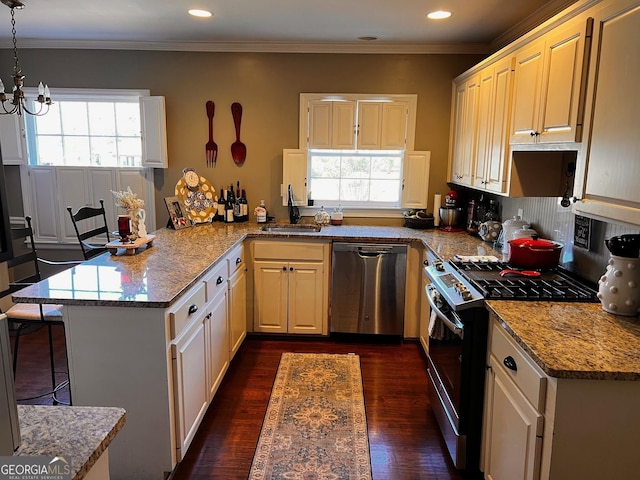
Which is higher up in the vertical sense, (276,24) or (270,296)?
(276,24)

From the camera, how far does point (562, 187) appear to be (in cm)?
263

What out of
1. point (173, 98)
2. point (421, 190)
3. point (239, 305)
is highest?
point (173, 98)

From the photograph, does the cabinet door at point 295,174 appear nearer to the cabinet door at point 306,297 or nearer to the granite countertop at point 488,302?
the cabinet door at point 306,297

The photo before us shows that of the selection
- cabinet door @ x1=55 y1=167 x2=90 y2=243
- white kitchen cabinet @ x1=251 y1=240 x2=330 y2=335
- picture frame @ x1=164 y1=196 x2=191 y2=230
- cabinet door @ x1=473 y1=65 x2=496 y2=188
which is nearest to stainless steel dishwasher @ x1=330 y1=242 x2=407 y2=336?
white kitchen cabinet @ x1=251 y1=240 x2=330 y2=335

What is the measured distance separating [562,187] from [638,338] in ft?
3.92

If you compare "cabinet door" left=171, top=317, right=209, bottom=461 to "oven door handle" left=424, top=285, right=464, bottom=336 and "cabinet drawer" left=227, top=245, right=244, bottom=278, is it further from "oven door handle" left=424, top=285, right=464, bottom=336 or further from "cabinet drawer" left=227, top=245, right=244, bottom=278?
"oven door handle" left=424, top=285, right=464, bottom=336

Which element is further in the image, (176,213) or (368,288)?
(176,213)

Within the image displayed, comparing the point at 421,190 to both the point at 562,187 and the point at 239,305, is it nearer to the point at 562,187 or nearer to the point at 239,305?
the point at 562,187

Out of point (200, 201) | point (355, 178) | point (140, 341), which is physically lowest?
point (140, 341)

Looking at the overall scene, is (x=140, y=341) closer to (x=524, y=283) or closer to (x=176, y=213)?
(x=524, y=283)

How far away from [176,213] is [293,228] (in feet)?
3.29

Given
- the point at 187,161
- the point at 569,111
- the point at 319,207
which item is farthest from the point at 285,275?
the point at 569,111

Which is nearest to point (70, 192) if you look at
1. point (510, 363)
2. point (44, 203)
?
point (44, 203)

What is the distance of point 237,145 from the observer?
165 inches
